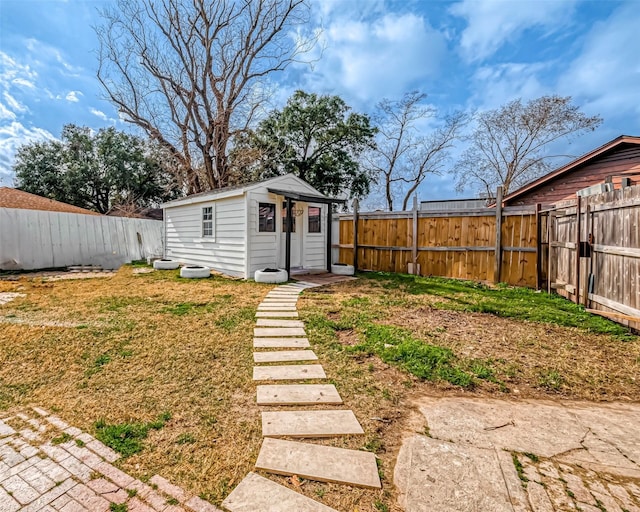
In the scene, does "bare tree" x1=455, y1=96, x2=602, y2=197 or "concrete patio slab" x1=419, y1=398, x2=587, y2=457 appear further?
"bare tree" x1=455, y1=96, x2=602, y2=197

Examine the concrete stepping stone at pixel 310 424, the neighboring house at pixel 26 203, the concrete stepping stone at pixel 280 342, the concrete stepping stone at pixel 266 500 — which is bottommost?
the concrete stepping stone at pixel 310 424

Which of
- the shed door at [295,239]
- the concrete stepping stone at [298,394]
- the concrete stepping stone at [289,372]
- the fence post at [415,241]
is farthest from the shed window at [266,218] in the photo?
the concrete stepping stone at [298,394]

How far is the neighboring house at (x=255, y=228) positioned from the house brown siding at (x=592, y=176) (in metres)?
7.67

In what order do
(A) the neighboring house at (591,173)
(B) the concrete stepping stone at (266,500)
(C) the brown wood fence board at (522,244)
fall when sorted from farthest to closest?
(A) the neighboring house at (591,173), (C) the brown wood fence board at (522,244), (B) the concrete stepping stone at (266,500)

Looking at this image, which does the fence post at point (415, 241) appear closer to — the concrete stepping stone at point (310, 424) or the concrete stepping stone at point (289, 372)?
the concrete stepping stone at point (289, 372)

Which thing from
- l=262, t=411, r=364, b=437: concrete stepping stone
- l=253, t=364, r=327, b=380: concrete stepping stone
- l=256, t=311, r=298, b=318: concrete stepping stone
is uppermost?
l=256, t=311, r=298, b=318: concrete stepping stone

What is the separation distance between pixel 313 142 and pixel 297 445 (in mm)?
17775

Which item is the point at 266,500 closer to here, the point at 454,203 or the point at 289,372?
the point at 289,372

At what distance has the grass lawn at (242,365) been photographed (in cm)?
176

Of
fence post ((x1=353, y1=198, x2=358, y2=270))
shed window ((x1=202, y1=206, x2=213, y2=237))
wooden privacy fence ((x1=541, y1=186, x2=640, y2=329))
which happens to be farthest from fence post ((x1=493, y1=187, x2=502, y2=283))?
shed window ((x1=202, y1=206, x2=213, y2=237))

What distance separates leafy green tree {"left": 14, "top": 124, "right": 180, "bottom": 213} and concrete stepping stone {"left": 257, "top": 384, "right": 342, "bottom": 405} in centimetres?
1964

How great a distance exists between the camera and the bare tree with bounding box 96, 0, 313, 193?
1384 centimetres

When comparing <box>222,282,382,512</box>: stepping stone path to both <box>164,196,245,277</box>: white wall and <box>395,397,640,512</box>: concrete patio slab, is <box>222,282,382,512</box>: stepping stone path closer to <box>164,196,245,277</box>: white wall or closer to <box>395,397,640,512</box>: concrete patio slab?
<box>395,397,640,512</box>: concrete patio slab

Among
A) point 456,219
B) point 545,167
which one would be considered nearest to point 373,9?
point 456,219
